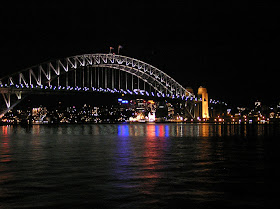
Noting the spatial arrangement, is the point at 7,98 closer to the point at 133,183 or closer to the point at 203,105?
the point at 133,183

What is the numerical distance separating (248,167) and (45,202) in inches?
278

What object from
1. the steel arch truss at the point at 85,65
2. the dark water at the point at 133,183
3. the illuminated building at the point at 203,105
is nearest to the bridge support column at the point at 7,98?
the steel arch truss at the point at 85,65

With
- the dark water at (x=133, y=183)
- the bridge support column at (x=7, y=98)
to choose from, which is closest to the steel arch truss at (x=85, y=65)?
the bridge support column at (x=7, y=98)

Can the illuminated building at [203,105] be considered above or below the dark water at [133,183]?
above

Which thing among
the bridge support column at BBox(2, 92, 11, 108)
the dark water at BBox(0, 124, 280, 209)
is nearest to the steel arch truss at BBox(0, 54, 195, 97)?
the bridge support column at BBox(2, 92, 11, 108)

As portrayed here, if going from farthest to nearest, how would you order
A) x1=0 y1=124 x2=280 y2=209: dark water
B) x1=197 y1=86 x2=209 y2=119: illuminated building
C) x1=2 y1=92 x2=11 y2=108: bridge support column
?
x1=197 y1=86 x2=209 y2=119: illuminated building < x1=2 y1=92 x2=11 y2=108: bridge support column < x1=0 y1=124 x2=280 y2=209: dark water

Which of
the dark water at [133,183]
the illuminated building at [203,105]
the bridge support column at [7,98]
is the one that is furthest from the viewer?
the illuminated building at [203,105]

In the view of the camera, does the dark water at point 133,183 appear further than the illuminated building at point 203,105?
No

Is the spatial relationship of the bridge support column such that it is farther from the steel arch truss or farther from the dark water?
the dark water

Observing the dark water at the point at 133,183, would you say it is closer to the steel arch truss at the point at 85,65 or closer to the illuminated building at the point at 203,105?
the steel arch truss at the point at 85,65

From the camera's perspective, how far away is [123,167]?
12.6m

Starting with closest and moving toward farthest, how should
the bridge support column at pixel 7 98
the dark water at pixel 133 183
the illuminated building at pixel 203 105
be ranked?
the dark water at pixel 133 183, the bridge support column at pixel 7 98, the illuminated building at pixel 203 105

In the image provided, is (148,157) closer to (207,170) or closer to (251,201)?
(207,170)

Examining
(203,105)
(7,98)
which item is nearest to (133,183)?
(7,98)
